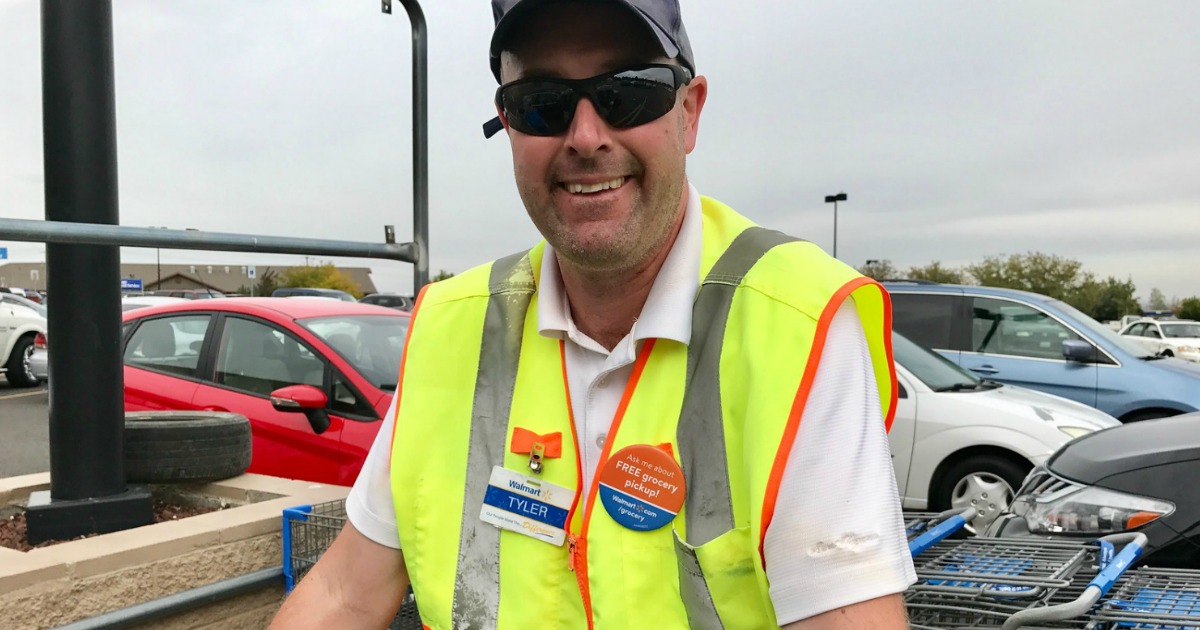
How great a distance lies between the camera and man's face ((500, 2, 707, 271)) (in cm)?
160

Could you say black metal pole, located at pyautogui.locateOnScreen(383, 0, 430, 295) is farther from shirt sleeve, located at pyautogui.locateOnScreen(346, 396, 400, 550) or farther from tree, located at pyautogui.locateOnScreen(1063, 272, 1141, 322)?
tree, located at pyautogui.locateOnScreen(1063, 272, 1141, 322)

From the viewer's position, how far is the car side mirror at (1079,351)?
25.9ft

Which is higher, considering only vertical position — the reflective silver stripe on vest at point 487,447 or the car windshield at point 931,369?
the reflective silver stripe on vest at point 487,447

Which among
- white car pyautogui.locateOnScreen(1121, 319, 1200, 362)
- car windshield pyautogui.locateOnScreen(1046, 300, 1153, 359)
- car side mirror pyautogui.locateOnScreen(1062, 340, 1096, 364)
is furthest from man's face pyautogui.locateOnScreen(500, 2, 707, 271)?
white car pyautogui.locateOnScreen(1121, 319, 1200, 362)

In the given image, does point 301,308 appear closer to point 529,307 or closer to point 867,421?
point 529,307

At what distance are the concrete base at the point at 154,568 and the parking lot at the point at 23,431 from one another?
4.75 meters

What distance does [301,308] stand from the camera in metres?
5.28

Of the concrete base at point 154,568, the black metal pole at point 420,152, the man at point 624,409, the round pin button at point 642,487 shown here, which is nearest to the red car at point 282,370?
the concrete base at point 154,568

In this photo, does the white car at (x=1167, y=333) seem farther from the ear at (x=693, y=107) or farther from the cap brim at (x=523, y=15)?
the cap brim at (x=523, y=15)

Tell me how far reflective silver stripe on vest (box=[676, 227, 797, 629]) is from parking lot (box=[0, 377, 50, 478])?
6.53 meters

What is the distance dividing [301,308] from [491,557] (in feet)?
13.4

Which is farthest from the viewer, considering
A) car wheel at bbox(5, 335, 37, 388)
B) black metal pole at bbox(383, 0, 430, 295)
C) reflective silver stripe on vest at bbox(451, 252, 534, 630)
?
car wheel at bbox(5, 335, 37, 388)

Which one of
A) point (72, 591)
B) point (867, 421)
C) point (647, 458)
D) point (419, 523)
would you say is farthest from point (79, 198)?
point (867, 421)

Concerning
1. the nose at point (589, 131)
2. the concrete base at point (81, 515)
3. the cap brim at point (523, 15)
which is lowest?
the concrete base at point (81, 515)
